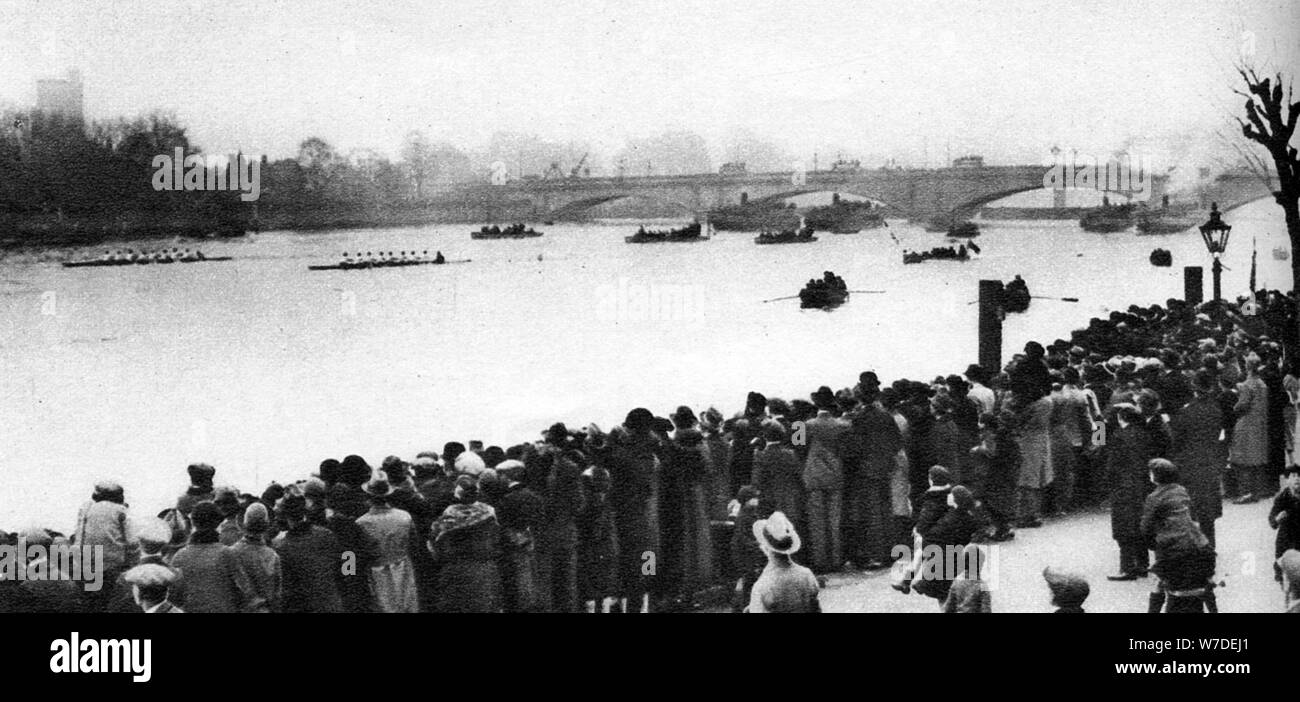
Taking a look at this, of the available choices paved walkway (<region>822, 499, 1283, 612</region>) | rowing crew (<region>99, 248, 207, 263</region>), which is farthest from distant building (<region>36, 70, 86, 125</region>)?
paved walkway (<region>822, 499, 1283, 612</region>)

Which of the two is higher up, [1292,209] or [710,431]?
[1292,209]

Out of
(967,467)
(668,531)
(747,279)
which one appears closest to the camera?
(668,531)

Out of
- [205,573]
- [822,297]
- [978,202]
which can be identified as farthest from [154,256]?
[978,202]

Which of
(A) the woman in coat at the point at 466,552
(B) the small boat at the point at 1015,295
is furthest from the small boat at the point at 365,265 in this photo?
(B) the small boat at the point at 1015,295

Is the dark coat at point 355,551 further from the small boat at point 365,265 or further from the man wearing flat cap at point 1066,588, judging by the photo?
the man wearing flat cap at point 1066,588

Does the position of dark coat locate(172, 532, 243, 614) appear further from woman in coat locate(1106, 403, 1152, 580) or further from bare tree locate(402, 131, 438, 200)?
woman in coat locate(1106, 403, 1152, 580)

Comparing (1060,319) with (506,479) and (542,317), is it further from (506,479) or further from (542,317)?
(506,479)
